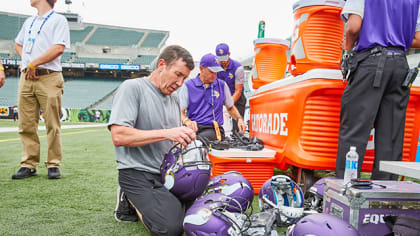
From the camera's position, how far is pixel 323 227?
4.39 ft

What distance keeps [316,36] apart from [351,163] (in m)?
1.43

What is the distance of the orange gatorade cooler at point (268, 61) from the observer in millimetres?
4855

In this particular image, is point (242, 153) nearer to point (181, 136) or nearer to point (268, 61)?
point (181, 136)

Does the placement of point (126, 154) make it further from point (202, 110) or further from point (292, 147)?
point (202, 110)

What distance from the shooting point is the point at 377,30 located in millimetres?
2008

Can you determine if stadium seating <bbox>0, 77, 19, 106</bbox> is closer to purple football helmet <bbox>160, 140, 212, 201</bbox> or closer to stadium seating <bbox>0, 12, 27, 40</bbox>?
stadium seating <bbox>0, 12, 27, 40</bbox>

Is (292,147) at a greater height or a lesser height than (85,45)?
lesser

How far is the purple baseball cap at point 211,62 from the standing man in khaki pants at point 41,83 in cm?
148

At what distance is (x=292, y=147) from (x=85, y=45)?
3486 cm

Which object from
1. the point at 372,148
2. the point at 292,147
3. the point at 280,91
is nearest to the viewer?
the point at 372,148

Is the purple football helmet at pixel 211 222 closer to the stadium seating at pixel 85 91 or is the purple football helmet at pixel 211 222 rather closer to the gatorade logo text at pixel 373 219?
the gatorade logo text at pixel 373 219

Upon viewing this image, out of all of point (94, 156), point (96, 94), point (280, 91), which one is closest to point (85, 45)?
point (96, 94)

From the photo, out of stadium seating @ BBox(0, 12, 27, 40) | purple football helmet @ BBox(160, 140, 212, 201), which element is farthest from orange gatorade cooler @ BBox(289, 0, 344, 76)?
stadium seating @ BBox(0, 12, 27, 40)

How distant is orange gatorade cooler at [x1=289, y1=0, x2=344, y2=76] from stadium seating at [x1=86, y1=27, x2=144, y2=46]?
1329 inches
